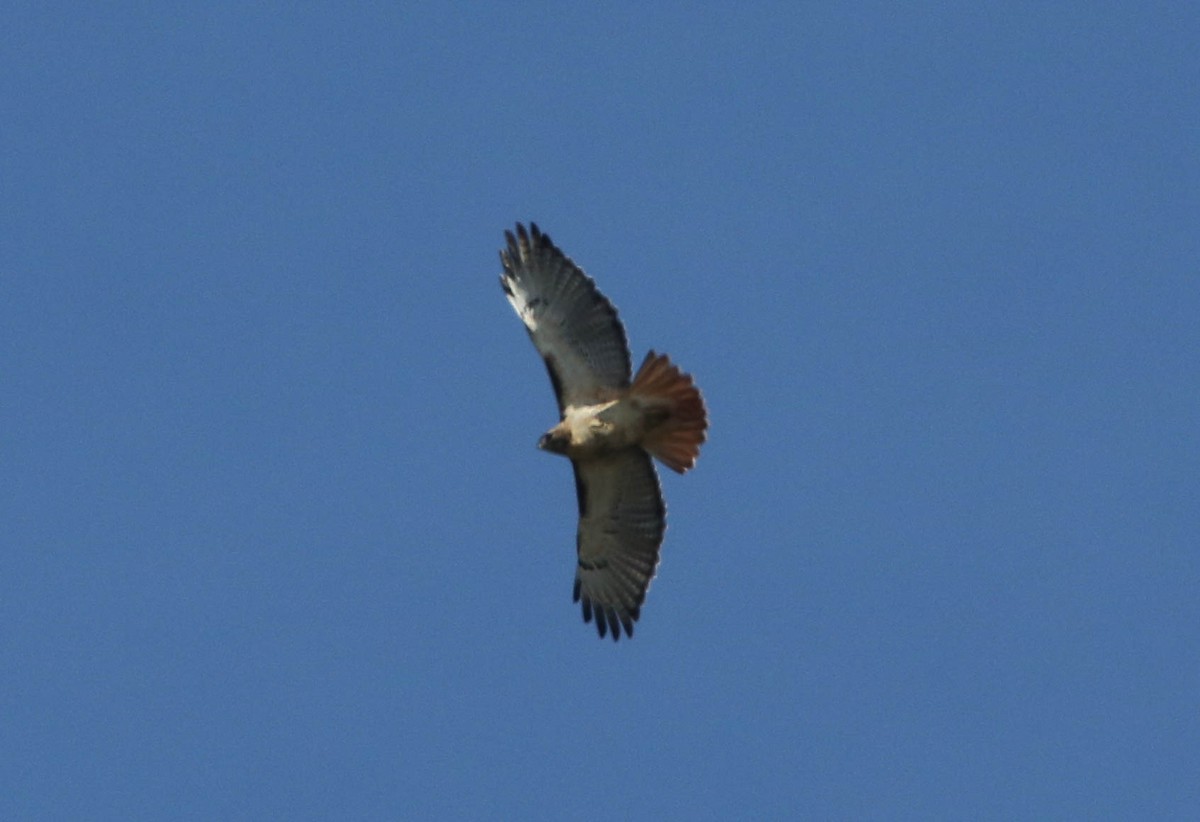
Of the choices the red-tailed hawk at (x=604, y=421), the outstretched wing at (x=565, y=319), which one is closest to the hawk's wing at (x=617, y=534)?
the red-tailed hawk at (x=604, y=421)

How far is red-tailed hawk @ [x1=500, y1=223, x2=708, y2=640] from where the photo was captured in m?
16.4

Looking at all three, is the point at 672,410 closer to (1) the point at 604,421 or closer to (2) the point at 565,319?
(1) the point at 604,421

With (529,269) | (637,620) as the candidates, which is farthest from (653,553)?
(529,269)

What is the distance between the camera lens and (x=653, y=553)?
17.3 m

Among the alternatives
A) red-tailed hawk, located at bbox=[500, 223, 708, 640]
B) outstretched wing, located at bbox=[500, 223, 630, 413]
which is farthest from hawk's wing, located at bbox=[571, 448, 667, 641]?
outstretched wing, located at bbox=[500, 223, 630, 413]

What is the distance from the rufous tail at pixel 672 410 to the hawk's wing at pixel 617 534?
0.32 metres

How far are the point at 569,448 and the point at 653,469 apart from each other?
28.6 inches

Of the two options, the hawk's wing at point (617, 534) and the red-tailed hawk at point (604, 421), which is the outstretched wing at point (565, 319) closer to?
the red-tailed hawk at point (604, 421)

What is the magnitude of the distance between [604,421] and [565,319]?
903mm

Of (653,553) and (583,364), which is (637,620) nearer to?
(653,553)

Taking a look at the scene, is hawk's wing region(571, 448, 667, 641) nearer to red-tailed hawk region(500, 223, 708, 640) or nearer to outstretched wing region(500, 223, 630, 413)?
red-tailed hawk region(500, 223, 708, 640)

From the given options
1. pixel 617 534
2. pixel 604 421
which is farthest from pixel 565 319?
pixel 617 534

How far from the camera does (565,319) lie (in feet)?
55.6

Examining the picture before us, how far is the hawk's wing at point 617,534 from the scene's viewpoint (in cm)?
1700
